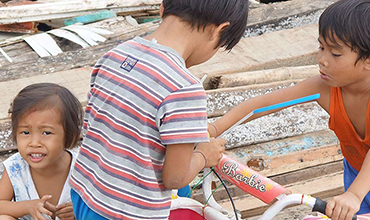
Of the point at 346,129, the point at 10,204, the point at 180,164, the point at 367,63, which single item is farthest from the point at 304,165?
the point at 10,204

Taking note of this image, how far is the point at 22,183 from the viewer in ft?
8.20

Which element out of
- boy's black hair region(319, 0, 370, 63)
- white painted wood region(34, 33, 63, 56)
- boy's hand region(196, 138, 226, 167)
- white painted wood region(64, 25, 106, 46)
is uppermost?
boy's black hair region(319, 0, 370, 63)

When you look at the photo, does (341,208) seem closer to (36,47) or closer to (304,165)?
(304,165)

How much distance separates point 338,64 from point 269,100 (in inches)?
14.1

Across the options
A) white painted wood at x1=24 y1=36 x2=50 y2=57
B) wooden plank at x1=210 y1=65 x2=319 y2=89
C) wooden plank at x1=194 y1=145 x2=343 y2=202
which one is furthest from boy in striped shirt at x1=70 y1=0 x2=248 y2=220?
white painted wood at x1=24 y1=36 x2=50 y2=57

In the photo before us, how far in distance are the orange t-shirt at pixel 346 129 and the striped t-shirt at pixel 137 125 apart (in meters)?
0.99

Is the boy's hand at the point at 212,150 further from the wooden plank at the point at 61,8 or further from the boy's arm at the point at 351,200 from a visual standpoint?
the wooden plank at the point at 61,8

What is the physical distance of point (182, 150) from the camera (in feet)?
5.74

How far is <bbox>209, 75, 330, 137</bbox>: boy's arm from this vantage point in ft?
7.68

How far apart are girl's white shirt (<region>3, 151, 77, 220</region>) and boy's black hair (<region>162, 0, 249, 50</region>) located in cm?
113

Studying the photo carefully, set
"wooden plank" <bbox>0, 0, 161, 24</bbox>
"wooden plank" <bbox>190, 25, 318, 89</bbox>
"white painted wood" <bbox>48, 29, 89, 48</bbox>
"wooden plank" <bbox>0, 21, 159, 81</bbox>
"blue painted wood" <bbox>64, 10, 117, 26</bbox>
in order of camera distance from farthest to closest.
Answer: "blue painted wood" <bbox>64, 10, 117, 26</bbox>, "wooden plank" <bbox>0, 0, 161, 24</bbox>, "white painted wood" <bbox>48, 29, 89, 48</bbox>, "wooden plank" <bbox>190, 25, 318, 89</bbox>, "wooden plank" <bbox>0, 21, 159, 81</bbox>

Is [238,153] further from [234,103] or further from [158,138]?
[158,138]

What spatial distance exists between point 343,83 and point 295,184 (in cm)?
105

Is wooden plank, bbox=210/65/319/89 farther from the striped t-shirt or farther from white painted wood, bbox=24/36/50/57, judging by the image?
the striped t-shirt
